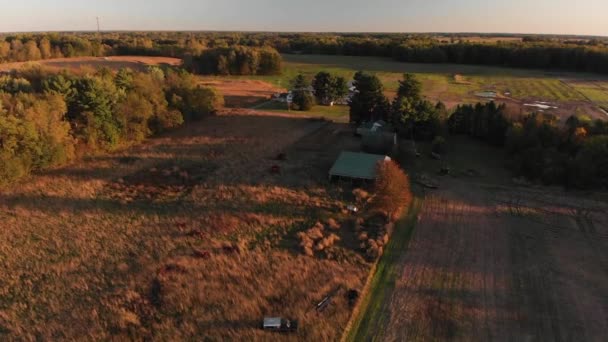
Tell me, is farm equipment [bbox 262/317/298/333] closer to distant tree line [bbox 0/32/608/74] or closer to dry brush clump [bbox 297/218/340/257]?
dry brush clump [bbox 297/218/340/257]

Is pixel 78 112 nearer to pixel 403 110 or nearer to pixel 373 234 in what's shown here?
pixel 373 234

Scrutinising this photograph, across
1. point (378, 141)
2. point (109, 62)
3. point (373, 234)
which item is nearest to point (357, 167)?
point (378, 141)

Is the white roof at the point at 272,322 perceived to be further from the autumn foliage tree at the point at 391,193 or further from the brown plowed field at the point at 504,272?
the autumn foliage tree at the point at 391,193

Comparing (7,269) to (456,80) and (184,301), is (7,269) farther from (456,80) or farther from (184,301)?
(456,80)

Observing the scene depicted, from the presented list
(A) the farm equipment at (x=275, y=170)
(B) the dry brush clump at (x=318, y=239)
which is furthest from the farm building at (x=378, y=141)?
(B) the dry brush clump at (x=318, y=239)

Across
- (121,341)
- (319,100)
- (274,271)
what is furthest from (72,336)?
(319,100)

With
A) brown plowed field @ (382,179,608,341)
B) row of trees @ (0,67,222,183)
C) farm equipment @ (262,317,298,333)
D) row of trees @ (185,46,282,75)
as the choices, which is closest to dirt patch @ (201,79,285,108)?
row of trees @ (185,46,282,75)
